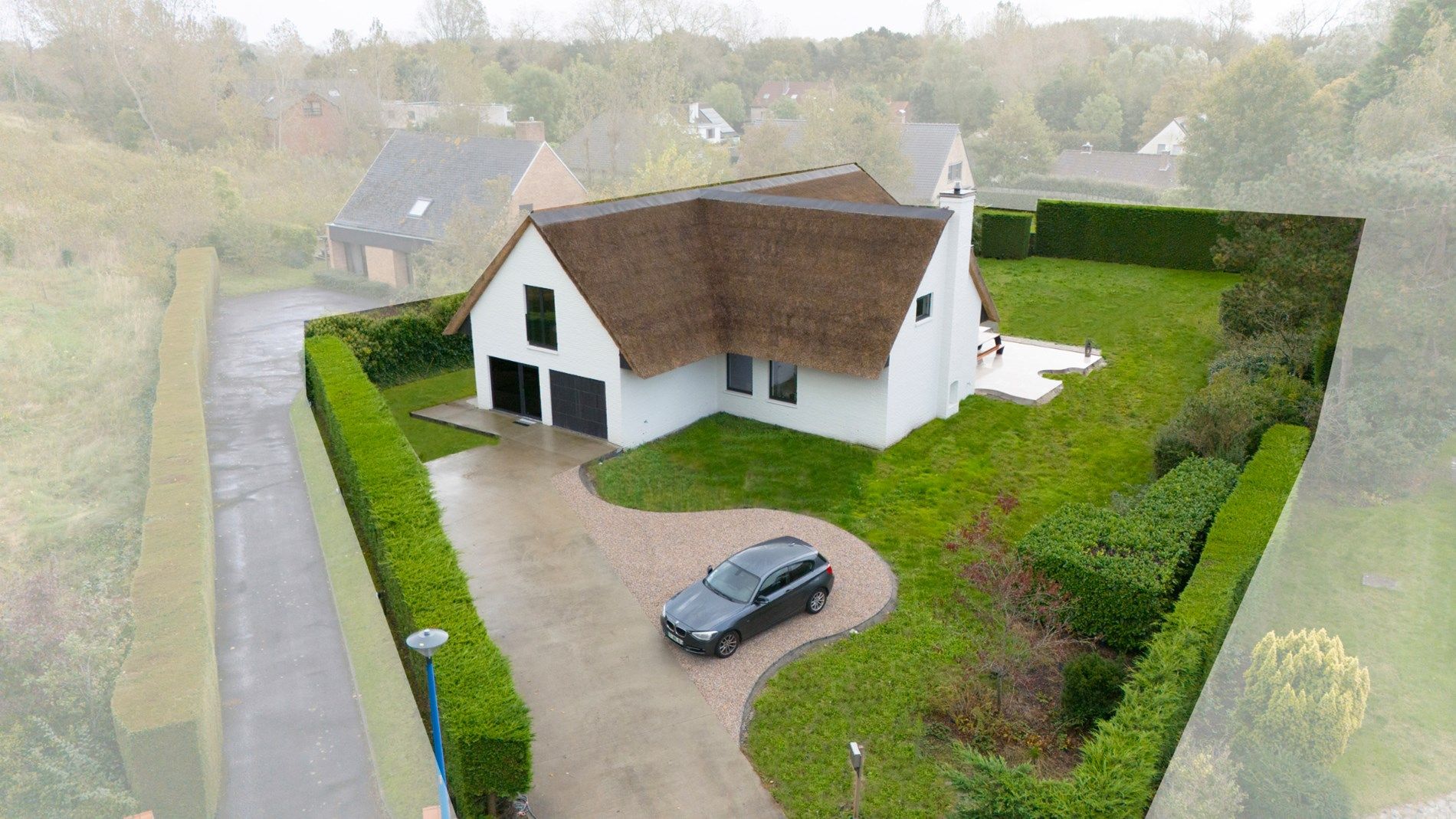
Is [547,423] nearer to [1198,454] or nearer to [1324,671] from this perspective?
[1198,454]

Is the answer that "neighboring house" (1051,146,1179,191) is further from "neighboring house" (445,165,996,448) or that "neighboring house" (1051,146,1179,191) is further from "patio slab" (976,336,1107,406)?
"neighboring house" (445,165,996,448)

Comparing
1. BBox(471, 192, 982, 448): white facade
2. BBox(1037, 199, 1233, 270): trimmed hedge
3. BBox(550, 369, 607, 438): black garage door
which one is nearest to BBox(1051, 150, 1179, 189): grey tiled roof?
BBox(1037, 199, 1233, 270): trimmed hedge

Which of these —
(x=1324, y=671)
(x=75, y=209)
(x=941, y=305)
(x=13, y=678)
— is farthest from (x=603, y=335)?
(x=1324, y=671)

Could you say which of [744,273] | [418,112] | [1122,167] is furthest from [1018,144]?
[418,112]

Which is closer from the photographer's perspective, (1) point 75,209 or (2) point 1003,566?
(2) point 1003,566

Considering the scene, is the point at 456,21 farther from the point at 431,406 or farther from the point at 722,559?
the point at 722,559
